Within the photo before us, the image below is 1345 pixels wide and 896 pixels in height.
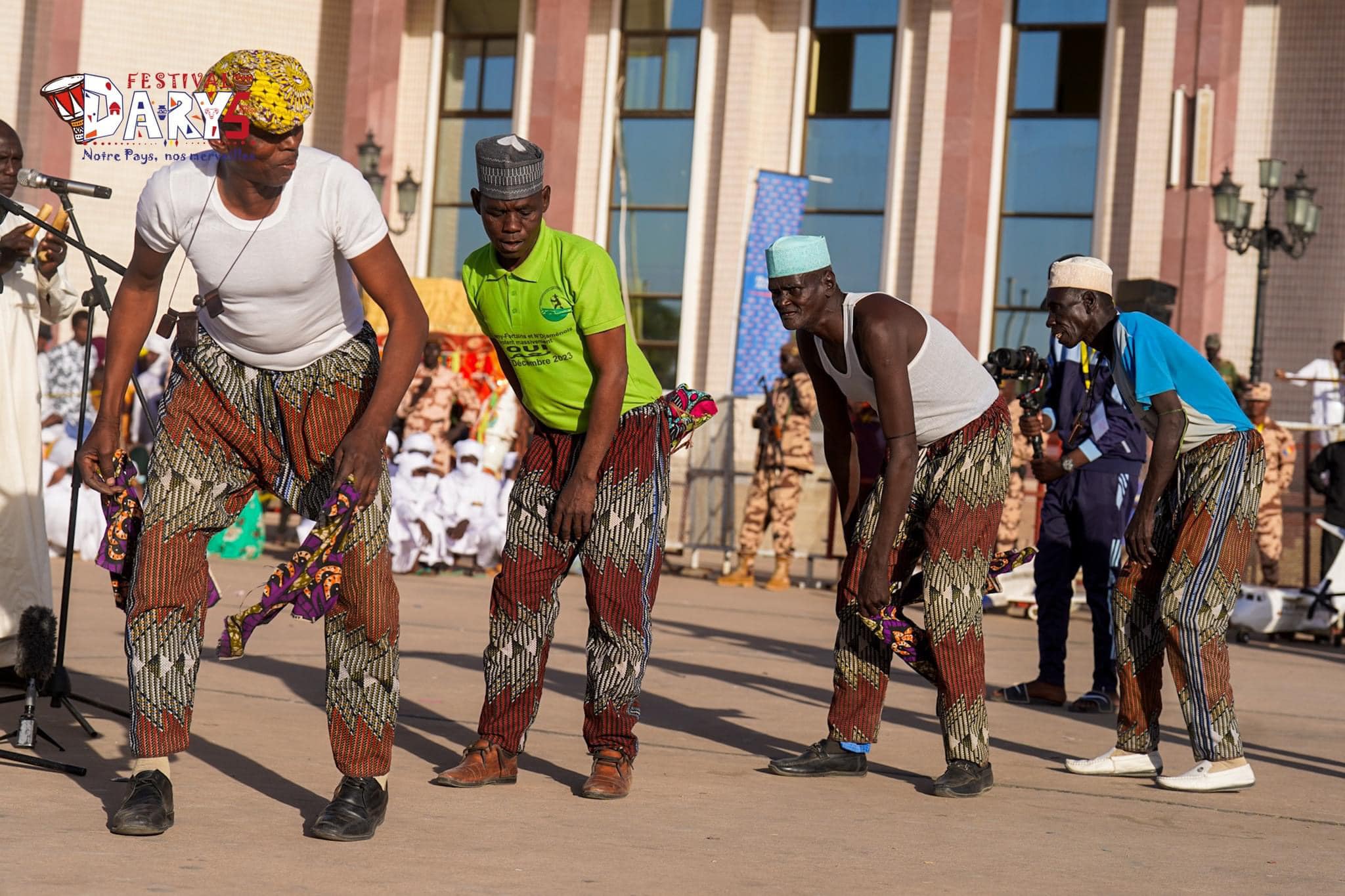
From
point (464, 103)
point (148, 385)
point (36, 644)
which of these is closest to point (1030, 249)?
point (464, 103)

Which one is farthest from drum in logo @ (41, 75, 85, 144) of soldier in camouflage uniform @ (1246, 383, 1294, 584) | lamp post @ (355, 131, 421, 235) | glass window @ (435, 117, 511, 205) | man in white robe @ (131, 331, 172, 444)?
glass window @ (435, 117, 511, 205)

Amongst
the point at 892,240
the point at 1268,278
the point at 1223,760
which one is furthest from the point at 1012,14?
the point at 1223,760

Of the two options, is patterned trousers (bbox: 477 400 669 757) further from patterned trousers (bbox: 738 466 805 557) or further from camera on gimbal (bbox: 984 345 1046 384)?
patterned trousers (bbox: 738 466 805 557)

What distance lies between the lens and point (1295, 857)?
5066mm

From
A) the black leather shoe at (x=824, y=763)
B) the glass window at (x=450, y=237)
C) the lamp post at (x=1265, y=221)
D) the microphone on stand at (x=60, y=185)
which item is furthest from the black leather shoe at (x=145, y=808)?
the glass window at (x=450, y=237)

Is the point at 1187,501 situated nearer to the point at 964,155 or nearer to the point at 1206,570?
the point at 1206,570

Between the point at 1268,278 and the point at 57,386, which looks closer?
the point at 57,386

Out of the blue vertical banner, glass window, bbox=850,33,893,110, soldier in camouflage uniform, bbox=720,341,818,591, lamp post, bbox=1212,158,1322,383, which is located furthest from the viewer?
glass window, bbox=850,33,893,110

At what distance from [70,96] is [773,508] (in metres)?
10.7

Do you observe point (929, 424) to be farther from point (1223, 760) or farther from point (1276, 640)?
point (1276, 640)

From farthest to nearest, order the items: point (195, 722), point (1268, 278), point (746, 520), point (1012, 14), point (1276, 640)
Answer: point (1012, 14) → point (1268, 278) → point (746, 520) → point (1276, 640) → point (195, 722)

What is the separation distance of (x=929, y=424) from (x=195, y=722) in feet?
9.23

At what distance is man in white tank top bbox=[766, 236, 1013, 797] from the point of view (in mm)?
5664

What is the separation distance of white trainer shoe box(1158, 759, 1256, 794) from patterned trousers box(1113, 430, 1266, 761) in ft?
0.17
